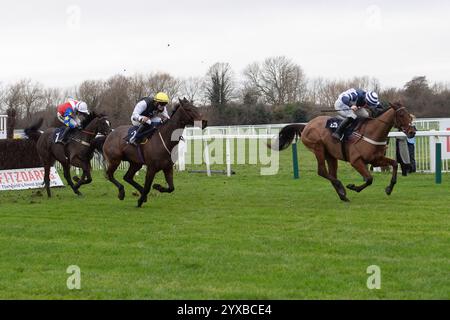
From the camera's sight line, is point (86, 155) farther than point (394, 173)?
Yes

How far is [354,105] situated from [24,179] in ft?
26.5

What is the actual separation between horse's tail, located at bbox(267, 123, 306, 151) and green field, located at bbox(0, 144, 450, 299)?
100 cm

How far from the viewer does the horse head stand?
10.5 meters

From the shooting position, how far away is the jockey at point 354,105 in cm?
1105

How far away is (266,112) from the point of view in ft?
152

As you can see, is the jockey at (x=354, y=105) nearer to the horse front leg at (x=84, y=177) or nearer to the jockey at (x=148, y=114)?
the jockey at (x=148, y=114)

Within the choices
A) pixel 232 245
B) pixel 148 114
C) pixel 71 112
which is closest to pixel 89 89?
pixel 71 112

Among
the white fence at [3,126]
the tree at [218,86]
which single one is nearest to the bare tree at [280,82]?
the tree at [218,86]

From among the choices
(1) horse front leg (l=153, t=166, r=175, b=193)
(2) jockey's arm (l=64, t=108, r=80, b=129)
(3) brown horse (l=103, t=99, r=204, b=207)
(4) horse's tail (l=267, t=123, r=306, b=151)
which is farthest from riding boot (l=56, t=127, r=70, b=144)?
(4) horse's tail (l=267, t=123, r=306, b=151)

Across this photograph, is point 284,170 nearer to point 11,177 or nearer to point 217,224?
point 11,177

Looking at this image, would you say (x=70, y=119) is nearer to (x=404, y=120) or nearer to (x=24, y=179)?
(x=24, y=179)

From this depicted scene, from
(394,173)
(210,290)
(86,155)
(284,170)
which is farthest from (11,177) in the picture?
(210,290)

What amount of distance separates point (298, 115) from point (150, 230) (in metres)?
35.0

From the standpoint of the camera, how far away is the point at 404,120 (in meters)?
10.5
